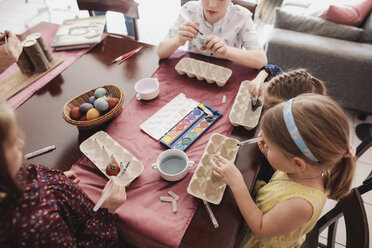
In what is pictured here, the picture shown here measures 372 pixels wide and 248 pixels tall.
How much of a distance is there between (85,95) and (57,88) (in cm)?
28

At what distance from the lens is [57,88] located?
1.33 m

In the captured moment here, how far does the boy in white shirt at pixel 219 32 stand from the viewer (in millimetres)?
1343

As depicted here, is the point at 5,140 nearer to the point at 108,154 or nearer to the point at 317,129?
the point at 108,154

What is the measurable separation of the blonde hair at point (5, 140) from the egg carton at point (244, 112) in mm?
815

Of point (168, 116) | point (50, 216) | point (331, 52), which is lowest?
point (331, 52)

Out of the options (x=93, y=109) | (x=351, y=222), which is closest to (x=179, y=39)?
(x=93, y=109)

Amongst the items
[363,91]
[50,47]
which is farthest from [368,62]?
[50,47]

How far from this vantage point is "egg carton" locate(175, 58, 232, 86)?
131 cm

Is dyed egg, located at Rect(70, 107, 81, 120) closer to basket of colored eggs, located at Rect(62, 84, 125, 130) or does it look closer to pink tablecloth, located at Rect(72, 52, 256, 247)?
basket of colored eggs, located at Rect(62, 84, 125, 130)

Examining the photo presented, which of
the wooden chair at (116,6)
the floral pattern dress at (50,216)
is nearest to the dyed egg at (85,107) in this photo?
the floral pattern dress at (50,216)

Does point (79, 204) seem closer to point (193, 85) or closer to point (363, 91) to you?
point (193, 85)

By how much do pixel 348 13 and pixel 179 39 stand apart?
1.69 metres

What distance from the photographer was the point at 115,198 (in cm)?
83

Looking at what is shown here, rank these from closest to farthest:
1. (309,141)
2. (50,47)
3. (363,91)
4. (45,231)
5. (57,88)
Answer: (45,231), (309,141), (57,88), (50,47), (363,91)
